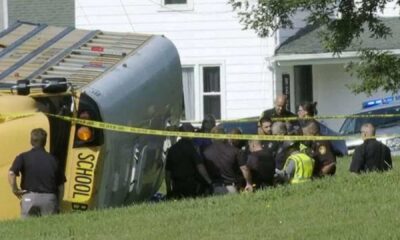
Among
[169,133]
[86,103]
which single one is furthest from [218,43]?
[86,103]

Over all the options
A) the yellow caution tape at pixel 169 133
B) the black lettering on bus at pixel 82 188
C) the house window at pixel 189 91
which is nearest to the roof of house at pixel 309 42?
the house window at pixel 189 91

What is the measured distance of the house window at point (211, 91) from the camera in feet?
82.1

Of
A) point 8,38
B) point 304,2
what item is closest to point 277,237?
point 304,2

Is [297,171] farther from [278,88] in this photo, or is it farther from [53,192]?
[278,88]

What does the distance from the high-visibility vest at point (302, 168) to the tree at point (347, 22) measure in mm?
2684

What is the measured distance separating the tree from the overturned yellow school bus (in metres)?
1.92

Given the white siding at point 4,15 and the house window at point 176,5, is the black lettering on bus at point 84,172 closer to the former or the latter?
the house window at point 176,5

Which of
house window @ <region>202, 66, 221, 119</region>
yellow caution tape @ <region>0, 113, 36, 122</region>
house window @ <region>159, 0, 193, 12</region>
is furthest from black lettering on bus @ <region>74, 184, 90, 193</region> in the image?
house window @ <region>159, 0, 193, 12</region>

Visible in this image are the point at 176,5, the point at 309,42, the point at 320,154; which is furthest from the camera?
the point at 176,5

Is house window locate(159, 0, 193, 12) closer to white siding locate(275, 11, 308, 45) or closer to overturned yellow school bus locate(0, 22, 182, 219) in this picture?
white siding locate(275, 11, 308, 45)

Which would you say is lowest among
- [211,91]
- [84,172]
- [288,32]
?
[211,91]

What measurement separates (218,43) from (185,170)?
38.9 ft

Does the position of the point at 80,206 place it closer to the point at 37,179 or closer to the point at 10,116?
the point at 37,179

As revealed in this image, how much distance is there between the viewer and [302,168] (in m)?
12.8
